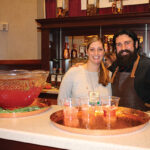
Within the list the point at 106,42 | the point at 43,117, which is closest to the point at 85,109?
the point at 43,117

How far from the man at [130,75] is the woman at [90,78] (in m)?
0.13

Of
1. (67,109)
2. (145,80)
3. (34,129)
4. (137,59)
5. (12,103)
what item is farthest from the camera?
(137,59)

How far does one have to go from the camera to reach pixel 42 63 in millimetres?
3883

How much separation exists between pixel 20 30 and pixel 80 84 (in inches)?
101

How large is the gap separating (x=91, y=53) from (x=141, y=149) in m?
1.63

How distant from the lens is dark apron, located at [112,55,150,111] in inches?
82.3

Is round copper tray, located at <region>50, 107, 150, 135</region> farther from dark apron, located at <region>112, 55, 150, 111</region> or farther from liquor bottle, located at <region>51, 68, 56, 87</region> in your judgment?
liquor bottle, located at <region>51, 68, 56, 87</region>

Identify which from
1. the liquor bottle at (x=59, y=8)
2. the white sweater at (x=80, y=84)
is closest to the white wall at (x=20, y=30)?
the liquor bottle at (x=59, y=8)

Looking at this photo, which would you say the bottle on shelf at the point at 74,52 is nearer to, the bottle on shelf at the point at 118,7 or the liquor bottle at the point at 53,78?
the liquor bottle at the point at 53,78

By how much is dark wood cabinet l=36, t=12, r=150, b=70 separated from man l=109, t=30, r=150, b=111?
0.97 meters

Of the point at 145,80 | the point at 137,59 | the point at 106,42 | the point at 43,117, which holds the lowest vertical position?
the point at 43,117

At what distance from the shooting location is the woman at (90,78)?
7.44 ft

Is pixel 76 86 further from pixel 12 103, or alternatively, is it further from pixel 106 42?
pixel 106 42

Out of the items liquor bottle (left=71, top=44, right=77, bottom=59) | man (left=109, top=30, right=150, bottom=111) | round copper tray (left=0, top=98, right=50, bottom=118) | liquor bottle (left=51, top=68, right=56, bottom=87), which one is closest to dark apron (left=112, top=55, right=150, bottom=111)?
man (left=109, top=30, right=150, bottom=111)
